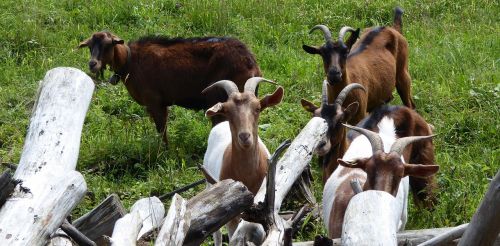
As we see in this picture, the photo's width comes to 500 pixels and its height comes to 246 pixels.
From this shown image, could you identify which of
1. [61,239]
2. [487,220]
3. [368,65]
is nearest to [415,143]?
[368,65]

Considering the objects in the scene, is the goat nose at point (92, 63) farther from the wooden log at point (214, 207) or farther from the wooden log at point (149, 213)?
the wooden log at point (214, 207)

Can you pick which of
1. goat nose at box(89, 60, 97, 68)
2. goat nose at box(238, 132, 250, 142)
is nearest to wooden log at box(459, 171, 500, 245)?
goat nose at box(238, 132, 250, 142)

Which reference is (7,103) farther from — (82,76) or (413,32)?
(413,32)

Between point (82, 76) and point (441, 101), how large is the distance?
5.32 meters

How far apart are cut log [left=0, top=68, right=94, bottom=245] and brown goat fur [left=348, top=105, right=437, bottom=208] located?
287 centimetres

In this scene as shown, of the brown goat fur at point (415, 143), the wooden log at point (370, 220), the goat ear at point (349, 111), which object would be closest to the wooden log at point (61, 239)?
the wooden log at point (370, 220)

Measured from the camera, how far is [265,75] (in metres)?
11.1

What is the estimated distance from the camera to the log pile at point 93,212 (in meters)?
4.41

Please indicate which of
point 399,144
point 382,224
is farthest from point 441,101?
point 382,224

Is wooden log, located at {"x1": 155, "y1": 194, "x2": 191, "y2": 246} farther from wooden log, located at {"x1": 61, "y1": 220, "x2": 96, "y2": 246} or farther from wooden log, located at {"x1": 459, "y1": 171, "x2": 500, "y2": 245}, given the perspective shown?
wooden log, located at {"x1": 459, "y1": 171, "x2": 500, "y2": 245}

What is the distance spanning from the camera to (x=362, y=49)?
10.4 meters

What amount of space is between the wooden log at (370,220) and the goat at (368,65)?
15.5ft

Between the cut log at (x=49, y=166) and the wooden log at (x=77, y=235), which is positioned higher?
the cut log at (x=49, y=166)

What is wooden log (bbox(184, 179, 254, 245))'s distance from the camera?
15.7ft
